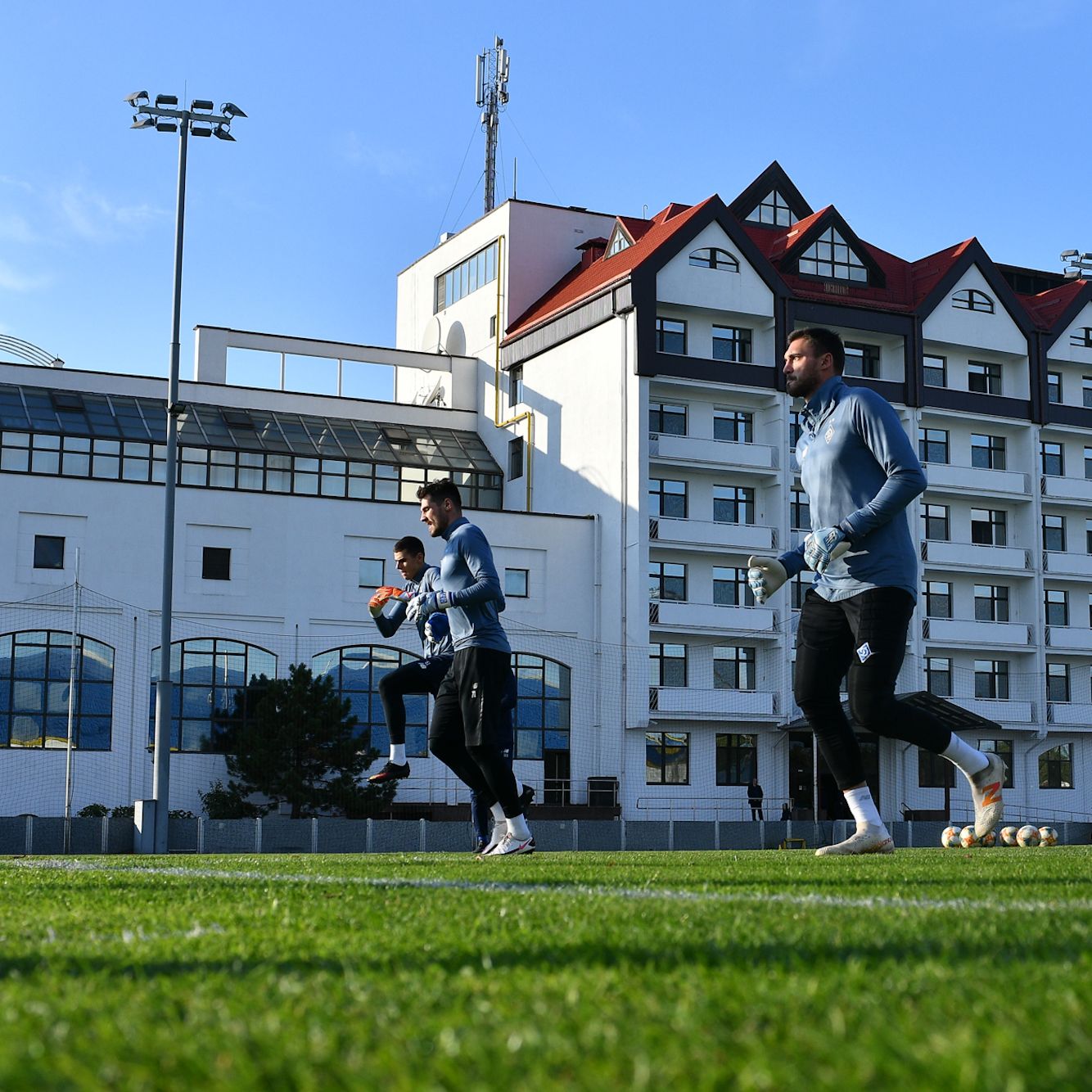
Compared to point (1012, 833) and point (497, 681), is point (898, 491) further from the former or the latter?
point (1012, 833)

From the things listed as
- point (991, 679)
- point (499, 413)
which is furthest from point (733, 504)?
point (991, 679)

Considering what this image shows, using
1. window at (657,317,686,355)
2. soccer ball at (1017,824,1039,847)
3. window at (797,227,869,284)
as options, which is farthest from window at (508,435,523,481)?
soccer ball at (1017,824,1039,847)

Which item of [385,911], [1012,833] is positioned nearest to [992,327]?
[1012,833]

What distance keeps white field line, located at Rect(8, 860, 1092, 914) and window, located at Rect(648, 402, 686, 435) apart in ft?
159

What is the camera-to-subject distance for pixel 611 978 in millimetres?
2885

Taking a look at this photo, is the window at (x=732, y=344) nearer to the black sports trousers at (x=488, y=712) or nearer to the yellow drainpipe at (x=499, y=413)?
the yellow drainpipe at (x=499, y=413)

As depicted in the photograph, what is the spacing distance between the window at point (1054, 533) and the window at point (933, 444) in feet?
17.1

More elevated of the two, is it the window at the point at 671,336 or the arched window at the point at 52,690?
the window at the point at 671,336

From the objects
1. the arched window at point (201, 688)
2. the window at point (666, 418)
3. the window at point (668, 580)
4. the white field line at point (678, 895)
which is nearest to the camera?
the white field line at point (678, 895)

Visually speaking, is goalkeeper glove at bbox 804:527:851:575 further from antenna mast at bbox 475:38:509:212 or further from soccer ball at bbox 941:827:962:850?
antenna mast at bbox 475:38:509:212

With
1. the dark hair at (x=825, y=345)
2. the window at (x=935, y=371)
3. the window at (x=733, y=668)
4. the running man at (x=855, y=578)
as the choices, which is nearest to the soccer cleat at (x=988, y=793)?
the running man at (x=855, y=578)

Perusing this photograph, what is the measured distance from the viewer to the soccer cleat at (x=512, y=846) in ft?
34.5

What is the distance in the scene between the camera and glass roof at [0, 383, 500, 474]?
172 ft

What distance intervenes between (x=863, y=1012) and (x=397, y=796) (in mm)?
45994
